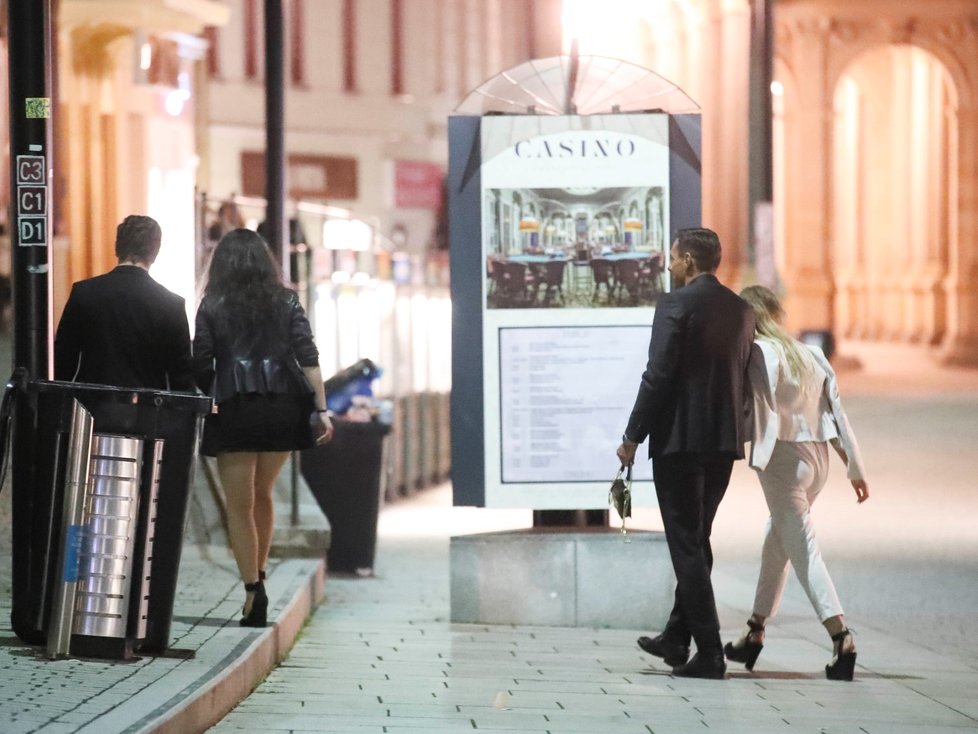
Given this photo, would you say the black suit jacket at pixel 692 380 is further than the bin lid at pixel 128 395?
Yes

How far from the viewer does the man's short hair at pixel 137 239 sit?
8.38 meters

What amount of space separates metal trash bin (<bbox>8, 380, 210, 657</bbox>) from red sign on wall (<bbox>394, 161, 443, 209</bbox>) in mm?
45562

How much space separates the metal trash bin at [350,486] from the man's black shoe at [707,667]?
16.4 ft

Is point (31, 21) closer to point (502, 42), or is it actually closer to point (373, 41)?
point (373, 41)

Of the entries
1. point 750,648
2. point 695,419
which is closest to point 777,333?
point 695,419

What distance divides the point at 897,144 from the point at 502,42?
1986cm

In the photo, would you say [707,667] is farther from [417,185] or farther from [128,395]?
[417,185]

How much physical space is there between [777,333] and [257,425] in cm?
235

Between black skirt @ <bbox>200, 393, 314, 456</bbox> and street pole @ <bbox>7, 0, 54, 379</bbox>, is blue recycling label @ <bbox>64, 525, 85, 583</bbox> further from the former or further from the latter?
black skirt @ <bbox>200, 393, 314, 456</bbox>

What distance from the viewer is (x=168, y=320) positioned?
8352mm

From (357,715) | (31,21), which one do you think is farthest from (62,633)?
(31,21)

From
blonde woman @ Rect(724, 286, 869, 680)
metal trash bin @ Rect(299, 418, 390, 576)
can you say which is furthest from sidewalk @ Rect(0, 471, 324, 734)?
metal trash bin @ Rect(299, 418, 390, 576)

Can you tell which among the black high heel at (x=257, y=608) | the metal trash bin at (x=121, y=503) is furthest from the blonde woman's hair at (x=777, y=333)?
the metal trash bin at (x=121, y=503)

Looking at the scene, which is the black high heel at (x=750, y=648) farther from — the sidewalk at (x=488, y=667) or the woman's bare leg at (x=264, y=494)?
the woman's bare leg at (x=264, y=494)
